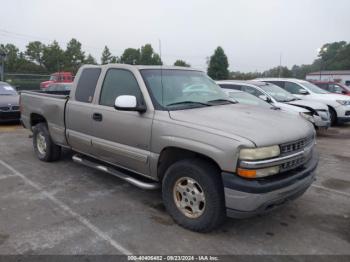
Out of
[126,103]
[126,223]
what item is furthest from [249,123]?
[126,223]

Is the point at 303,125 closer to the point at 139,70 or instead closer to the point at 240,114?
the point at 240,114

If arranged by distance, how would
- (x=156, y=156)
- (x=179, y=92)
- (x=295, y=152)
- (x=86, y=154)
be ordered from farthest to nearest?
(x=86, y=154)
(x=179, y=92)
(x=156, y=156)
(x=295, y=152)

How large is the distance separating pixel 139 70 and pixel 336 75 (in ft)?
200

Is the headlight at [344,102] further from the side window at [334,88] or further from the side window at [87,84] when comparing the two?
the side window at [87,84]

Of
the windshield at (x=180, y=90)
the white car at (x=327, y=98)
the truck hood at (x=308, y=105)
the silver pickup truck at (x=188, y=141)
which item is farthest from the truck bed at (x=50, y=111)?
the white car at (x=327, y=98)

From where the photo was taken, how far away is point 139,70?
454cm

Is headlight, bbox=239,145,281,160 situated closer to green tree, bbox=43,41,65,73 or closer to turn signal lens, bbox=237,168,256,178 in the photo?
turn signal lens, bbox=237,168,256,178

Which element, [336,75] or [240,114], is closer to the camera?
[240,114]

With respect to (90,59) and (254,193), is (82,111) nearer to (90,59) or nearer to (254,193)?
(254,193)

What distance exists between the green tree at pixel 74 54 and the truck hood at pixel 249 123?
60908 millimetres

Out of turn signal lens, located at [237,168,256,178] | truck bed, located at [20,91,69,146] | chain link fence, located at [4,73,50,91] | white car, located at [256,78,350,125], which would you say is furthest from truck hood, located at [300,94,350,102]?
chain link fence, located at [4,73,50,91]

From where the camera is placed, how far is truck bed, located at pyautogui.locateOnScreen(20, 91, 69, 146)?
5.70m

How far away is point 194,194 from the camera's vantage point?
371 cm

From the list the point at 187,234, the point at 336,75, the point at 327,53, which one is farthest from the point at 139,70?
the point at 327,53
